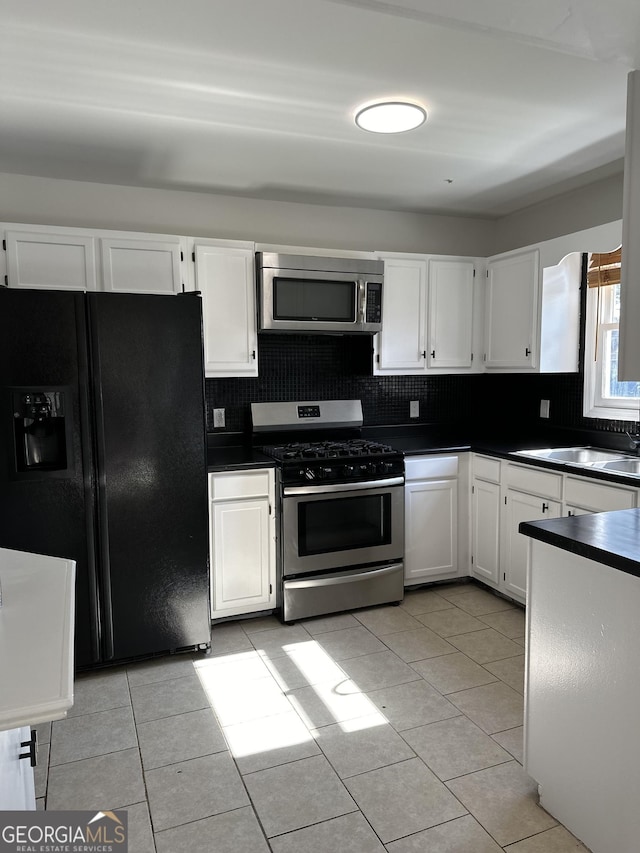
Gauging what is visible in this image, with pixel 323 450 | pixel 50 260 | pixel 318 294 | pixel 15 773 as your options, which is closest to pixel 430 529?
pixel 323 450

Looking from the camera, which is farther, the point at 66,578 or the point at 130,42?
the point at 130,42

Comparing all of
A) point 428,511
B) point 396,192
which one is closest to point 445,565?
point 428,511

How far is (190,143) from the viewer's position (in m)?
2.81

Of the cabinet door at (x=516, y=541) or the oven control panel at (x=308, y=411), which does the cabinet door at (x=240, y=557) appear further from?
the cabinet door at (x=516, y=541)

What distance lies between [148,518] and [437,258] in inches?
96.9

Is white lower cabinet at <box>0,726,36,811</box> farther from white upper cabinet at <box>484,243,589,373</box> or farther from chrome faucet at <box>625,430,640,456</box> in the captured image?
white upper cabinet at <box>484,243,589,373</box>

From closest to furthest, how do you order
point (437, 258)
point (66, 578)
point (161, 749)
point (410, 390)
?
point (66, 578) → point (161, 749) → point (437, 258) → point (410, 390)

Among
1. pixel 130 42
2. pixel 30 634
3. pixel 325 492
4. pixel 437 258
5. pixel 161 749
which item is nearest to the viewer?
pixel 30 634

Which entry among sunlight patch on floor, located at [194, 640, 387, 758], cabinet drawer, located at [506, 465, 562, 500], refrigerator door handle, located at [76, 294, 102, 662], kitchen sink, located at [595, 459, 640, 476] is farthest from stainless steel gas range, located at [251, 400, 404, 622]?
kitchen sink, located at [595, 459, 640, 476]

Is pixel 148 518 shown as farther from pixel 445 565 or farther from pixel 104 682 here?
pixel 445 565

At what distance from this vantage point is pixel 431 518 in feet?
12.0

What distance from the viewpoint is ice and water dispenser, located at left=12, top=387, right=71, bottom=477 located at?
8.30 ft

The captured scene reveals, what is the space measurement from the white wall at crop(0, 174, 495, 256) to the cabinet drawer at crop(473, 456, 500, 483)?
157 centimetres

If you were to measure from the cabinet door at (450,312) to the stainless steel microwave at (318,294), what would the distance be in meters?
0.45
